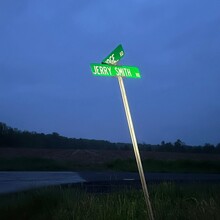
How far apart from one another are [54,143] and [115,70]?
53.6 metres

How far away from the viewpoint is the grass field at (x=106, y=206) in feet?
29.6

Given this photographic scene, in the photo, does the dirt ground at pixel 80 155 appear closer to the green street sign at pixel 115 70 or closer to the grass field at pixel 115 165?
the grass field at pixel 115 165

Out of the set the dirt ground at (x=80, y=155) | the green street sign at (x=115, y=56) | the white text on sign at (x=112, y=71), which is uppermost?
the dirt ground at (x=80, y=155)

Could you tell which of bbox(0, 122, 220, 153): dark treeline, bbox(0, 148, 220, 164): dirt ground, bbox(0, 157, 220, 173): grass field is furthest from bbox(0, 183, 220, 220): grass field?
bbox(0, 122, 220, 153): dark treeline

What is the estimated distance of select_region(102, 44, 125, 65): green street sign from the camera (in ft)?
25.6

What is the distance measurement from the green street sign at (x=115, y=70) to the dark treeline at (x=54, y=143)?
Result: 4468cm

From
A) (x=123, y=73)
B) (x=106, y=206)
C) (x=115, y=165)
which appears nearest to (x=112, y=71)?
(x=123, y=73)

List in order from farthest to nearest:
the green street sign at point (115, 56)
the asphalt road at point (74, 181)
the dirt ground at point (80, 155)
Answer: the dirt ground at point (80, 155) → the asphalt road at point (74, 181) → the green street sign at point (115, 56)

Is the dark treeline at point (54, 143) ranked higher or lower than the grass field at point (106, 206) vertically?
higher

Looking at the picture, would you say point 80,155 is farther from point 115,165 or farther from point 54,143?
point 54,143

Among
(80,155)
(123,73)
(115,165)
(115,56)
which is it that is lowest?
(123,73)

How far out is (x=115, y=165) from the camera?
3828 centimetres

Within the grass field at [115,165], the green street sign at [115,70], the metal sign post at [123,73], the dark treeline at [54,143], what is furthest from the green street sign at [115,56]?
the dark treeline at [54,143]

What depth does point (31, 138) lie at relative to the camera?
5875 centimetres
